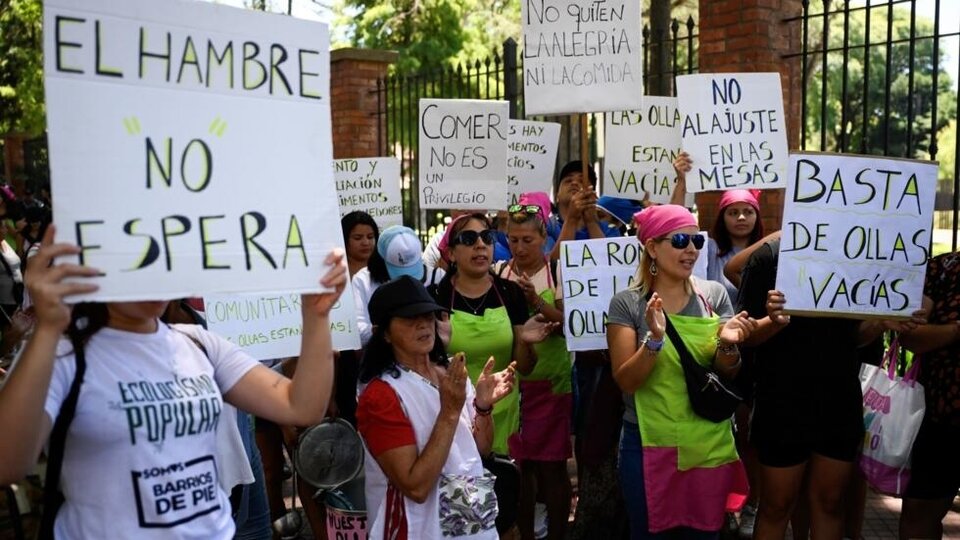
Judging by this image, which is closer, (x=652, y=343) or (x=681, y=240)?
(x=652, y=343)

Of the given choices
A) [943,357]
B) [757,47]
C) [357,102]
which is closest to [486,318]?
[943,357]

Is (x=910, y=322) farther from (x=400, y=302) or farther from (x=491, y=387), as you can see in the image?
(x=400, y=302)

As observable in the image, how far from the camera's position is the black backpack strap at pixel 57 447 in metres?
2.26

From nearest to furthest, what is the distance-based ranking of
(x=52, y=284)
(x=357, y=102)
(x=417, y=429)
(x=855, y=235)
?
(x=52, y=284) < (x=417, y=429) < (x=855, y=235) < (x=357, y=102)

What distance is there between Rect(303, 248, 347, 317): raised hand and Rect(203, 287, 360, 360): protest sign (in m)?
2.16

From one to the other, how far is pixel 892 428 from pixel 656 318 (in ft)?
4.67

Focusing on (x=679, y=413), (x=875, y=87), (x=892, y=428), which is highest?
(x=875, y=87)

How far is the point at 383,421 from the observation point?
3.41 m

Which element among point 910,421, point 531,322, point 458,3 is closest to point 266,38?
point 531,322

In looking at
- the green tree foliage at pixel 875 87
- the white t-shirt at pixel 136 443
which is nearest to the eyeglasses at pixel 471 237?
the white t-shirt at pixel 136 443

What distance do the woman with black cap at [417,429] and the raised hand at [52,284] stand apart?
4.73ft

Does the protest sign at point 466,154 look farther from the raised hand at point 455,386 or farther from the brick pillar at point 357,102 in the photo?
the brick pillar at point 357,102

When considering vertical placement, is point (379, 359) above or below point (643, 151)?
below

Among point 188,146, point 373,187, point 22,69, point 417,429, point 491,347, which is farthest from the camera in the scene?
point 22,69
